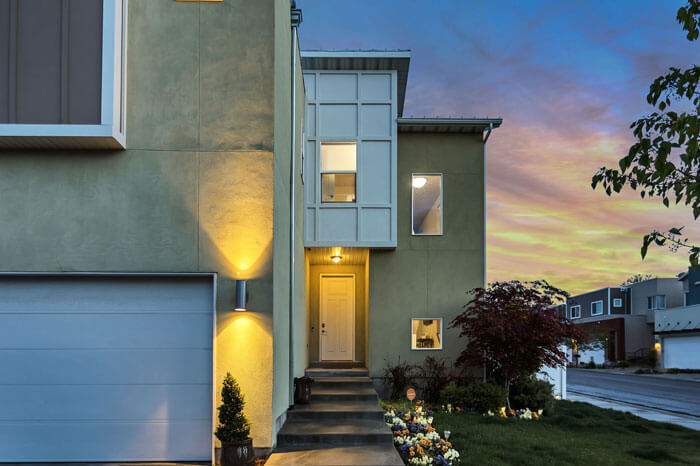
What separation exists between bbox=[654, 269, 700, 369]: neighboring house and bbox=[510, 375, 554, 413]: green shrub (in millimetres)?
26057

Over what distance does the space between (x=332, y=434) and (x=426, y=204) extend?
6.61 meters

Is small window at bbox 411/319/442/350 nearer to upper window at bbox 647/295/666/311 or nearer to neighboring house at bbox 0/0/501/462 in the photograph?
neighboring house at bbox 0/0/501/462

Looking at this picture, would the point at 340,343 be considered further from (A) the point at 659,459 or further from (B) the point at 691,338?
(B) the point at 691,338

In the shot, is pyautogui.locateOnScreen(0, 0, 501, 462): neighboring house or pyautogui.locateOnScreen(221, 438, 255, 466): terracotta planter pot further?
pyautogui.locateOnScreen(0, 0, 501, 462): neighboring house

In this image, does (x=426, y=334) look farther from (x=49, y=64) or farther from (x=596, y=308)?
(x=596, y=308)

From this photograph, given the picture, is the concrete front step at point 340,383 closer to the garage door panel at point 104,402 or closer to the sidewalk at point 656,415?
the garage door panel at point 104,402

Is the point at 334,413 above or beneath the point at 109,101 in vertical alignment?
beneath

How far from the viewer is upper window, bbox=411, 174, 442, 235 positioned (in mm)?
12883

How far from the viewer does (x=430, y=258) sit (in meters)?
12.7

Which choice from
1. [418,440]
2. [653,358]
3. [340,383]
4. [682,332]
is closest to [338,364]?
[340,383]

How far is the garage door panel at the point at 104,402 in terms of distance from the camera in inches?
264

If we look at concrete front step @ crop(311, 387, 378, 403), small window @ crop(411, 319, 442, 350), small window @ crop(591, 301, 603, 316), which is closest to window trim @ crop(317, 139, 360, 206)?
small window @ crop(411, 319, 442, 350)

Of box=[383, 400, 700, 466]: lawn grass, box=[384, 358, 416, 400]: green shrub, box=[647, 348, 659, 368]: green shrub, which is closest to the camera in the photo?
box=[383, 400, 700, 466]: lawn grass

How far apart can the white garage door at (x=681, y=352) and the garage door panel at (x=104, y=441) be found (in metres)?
34.0
